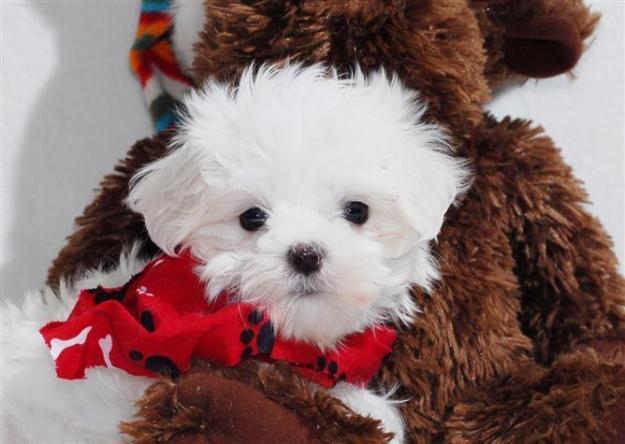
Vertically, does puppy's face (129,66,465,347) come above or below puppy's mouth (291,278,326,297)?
above

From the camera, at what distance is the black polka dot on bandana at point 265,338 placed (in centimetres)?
107

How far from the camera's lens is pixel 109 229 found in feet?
4.39

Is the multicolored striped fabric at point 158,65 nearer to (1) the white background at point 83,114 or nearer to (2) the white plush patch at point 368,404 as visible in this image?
(1) the white background at point 83,114

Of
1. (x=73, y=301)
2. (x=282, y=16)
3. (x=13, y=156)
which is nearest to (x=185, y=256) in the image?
(x=73, y=301)

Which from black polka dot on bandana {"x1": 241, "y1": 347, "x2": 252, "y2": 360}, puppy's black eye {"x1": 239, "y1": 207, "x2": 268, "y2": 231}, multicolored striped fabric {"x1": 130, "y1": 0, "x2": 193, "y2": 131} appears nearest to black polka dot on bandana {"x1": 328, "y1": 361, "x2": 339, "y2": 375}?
black polka dot on bandana {"x1": 241, "y1": 347, "x2": 252, "y2": 360}

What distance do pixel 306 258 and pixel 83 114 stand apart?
747 mm

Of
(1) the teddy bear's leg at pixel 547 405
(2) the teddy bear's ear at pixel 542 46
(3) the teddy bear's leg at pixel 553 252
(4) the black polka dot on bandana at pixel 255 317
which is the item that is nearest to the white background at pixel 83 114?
(2) the teddy bear's ear at pixel 542 46

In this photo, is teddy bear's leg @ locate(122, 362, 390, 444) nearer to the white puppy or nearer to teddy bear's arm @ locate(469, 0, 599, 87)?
the white puppy

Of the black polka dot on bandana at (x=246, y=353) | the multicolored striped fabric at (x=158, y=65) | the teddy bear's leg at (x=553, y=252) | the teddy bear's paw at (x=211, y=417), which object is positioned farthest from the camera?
the multicolored striped fabric at (x=158, y=65)

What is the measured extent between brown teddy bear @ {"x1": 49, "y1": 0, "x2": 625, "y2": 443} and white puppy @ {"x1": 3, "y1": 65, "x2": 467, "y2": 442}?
3.0 inches

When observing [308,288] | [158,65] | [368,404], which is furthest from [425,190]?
[158,65]

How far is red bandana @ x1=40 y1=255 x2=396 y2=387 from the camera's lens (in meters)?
1.04

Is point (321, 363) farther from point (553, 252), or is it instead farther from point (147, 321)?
point (553, 252)

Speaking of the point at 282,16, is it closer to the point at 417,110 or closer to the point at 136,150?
the point at 417,110
